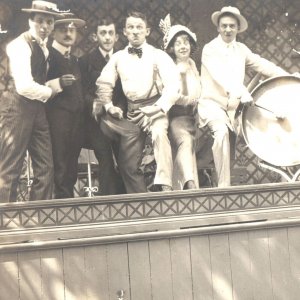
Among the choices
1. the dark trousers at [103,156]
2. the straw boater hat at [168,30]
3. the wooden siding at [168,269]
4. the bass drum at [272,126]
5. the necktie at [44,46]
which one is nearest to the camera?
the wooden siding at [168,269]

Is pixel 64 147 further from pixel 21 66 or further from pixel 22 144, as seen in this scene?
pixel 21 66

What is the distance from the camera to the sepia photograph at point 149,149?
4.52 metres

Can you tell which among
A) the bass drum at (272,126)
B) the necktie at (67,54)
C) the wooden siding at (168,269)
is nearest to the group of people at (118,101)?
the necktie at (67,54)

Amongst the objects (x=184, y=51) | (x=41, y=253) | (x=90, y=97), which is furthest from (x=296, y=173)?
(x=41, y=253)

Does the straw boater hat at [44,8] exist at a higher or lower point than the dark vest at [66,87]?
higher

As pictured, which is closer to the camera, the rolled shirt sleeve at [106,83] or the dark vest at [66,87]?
the dark vest at [66,87]

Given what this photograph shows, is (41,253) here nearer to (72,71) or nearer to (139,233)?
(139,233)

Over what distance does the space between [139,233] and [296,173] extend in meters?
1.24

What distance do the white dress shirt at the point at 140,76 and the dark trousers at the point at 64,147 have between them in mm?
269

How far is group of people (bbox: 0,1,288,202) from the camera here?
4547 millimetres

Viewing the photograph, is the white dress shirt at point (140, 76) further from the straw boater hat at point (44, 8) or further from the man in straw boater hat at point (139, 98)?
the straw boater hat at point (44, 8)

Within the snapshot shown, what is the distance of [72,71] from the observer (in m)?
4.64

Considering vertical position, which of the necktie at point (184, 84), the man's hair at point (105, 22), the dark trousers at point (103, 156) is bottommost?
the dark trousers at point (103, 156)

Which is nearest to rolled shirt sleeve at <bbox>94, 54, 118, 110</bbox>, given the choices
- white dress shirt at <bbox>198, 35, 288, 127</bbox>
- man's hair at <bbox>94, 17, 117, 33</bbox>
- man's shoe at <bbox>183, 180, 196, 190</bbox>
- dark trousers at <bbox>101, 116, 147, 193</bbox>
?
dark trousers at <bbox>101, 116, 147, 193</bbox>
